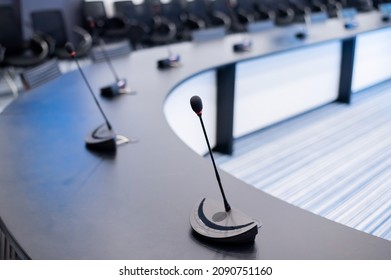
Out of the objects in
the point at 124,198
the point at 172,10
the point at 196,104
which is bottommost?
the point at 172,10

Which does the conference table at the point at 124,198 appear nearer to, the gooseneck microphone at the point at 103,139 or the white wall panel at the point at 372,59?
the gooseneck microphone at the point at 103,139

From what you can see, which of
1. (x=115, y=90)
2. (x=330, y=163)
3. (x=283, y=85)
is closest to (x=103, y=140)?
(x=115, y=90)

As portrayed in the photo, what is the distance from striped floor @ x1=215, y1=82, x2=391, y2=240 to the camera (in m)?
2.26

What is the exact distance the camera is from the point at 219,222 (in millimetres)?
951

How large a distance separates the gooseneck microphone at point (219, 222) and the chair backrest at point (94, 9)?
570 cm

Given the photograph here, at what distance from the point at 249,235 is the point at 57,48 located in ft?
14.5

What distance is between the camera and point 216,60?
285cm

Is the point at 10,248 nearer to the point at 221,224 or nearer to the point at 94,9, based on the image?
the point at 221,224

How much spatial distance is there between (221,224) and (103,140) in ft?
2.07

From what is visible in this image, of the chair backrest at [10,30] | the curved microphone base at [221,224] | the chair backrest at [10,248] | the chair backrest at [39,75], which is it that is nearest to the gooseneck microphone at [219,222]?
the curved microphone base at [221,224]

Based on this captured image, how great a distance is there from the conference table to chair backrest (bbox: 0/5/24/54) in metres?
3.00
